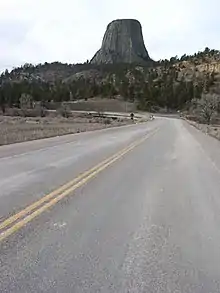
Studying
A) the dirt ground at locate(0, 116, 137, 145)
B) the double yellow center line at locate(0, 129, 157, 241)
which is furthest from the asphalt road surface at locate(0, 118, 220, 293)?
the dirt ground at locate(0, 116, 137, 145)

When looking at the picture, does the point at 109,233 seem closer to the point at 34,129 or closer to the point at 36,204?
the point at 36,204

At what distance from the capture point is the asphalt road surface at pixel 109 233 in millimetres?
5160

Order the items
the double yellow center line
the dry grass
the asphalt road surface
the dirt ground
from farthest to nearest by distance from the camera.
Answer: the dry grass, the dirt ground, the double yellow center line, the asphalt road surface

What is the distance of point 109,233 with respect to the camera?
7168 millimetres

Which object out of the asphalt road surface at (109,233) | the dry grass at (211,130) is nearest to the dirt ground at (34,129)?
the dry grass at (211,130)

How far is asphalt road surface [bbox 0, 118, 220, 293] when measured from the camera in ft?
16.9

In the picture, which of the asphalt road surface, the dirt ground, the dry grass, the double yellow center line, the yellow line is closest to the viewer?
the asphalt road surface

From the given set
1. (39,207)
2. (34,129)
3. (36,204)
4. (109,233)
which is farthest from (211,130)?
(109,233)

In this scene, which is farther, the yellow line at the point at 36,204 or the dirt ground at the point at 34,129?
the dirt ground at the point at 34,129

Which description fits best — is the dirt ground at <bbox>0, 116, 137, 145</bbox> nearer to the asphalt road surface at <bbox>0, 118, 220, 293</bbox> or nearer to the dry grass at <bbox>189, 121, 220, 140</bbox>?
the dry grass at <bbox>189, 121, 220, 140</bbox>

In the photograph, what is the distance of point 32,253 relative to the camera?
6035 mm

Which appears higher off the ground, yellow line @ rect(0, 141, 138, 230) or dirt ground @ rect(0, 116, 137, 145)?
yellow line @ rect(0, 141, 138, 230)

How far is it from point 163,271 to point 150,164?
12.0 metres

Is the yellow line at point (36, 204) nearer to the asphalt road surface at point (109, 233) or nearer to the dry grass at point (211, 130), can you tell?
the asphalt road surface at point (109, 233)
